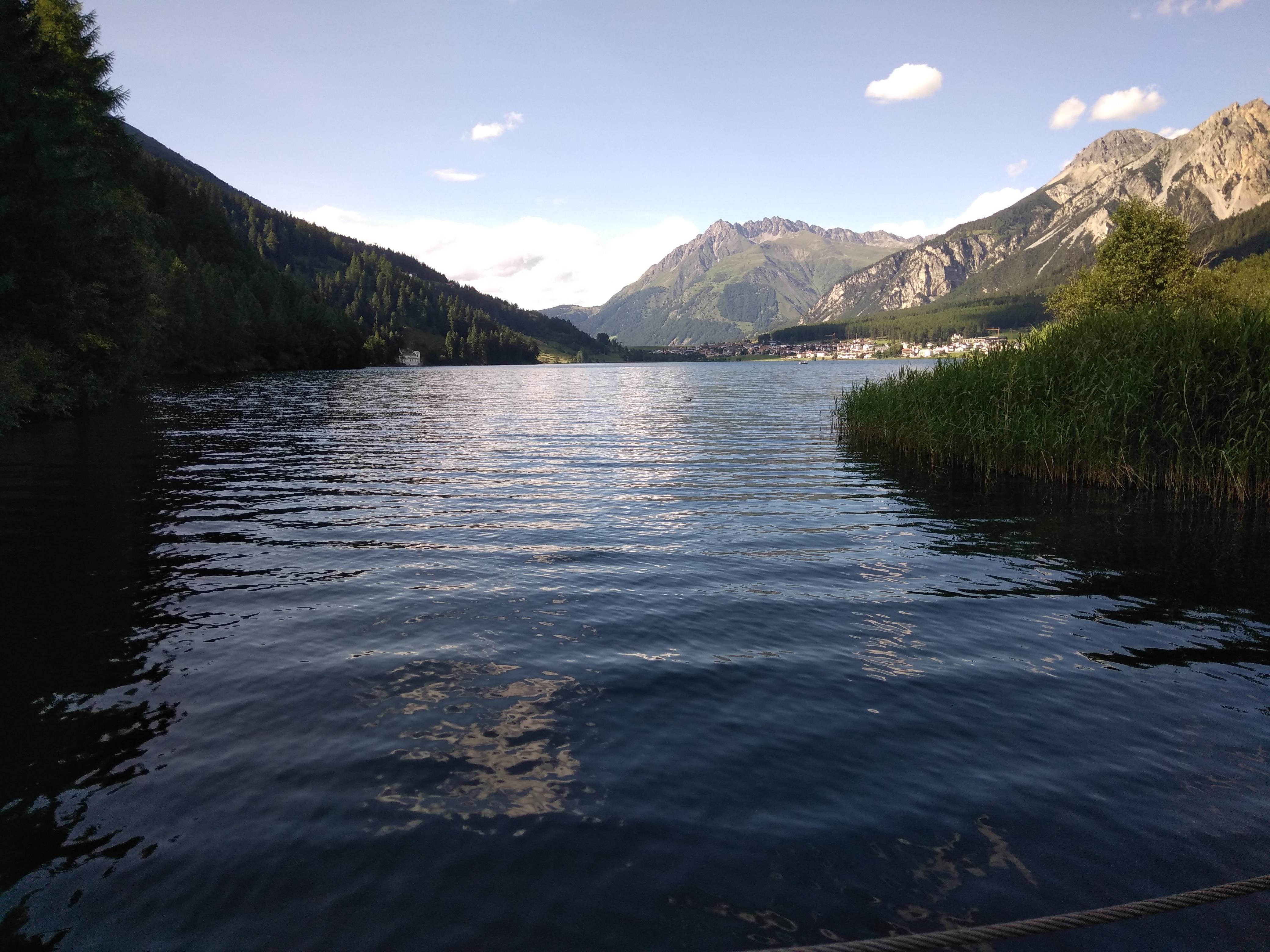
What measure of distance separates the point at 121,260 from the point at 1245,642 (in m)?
64.5

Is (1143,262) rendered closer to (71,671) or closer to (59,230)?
(71,671)

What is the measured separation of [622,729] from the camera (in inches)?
362

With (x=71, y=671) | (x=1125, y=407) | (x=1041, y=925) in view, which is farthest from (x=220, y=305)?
(x=1041, y=925)

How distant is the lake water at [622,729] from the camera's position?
20.0 feet

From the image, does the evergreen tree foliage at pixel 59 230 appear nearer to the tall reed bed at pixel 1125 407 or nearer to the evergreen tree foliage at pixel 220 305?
the evergreen tree foliage at pixel 220 305

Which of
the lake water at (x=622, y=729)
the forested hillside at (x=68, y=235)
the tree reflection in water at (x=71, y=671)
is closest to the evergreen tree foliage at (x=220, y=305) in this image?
the forested hillside at (x=68, y=235)

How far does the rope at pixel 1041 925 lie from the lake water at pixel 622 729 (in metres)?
1.54

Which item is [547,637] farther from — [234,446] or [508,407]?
[508,407]

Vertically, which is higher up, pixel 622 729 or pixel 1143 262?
pixel 1143 262

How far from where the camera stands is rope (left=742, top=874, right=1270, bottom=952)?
4035 millimetres

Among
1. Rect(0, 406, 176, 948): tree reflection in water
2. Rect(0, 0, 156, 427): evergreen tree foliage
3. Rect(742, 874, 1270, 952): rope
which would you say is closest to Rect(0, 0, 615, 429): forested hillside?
Rect(0, 0, 156, 427): evergreen tree foliage

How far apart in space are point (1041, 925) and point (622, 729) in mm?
5605

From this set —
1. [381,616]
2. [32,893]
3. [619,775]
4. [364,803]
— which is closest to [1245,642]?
[619,775]

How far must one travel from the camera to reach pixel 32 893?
6.10 m
